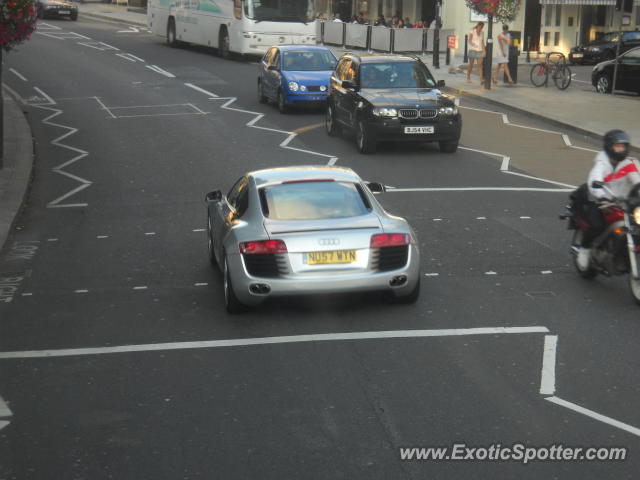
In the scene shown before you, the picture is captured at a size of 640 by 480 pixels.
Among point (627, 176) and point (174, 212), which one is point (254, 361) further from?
point (174, 212)

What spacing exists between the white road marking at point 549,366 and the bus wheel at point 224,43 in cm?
3312

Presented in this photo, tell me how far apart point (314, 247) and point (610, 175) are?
3334mm

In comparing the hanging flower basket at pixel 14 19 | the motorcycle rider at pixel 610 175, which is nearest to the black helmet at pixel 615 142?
the motorcycle rider at pixel 610 175

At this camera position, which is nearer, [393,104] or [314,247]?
[314,247]

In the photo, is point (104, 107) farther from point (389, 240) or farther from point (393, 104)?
point (389, 240)

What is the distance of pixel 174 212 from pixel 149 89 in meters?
16.3

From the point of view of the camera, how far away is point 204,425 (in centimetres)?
734

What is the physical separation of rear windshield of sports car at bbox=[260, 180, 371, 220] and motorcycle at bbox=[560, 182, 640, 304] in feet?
7.95

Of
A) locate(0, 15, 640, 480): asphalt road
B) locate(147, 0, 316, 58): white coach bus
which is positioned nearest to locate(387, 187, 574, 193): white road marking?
locate(0, 15, 640, 480): asphalt road

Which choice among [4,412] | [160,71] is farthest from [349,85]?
[160,71]

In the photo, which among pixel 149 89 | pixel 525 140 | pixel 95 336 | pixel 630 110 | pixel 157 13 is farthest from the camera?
pixel 157 13

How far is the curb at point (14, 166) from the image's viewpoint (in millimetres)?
15691

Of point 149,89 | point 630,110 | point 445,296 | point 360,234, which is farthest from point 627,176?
point 149,89

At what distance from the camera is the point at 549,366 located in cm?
858
